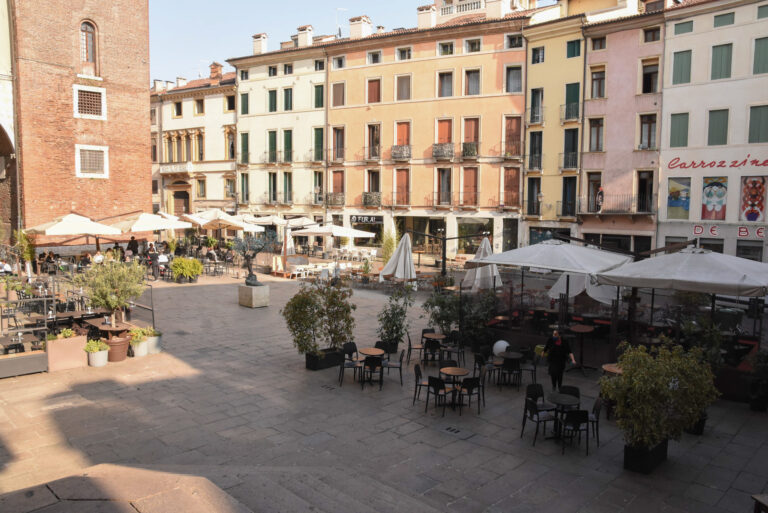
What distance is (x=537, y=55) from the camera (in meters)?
31.6

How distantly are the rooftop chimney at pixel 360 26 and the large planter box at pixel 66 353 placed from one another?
104ft

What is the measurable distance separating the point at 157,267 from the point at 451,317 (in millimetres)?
15385

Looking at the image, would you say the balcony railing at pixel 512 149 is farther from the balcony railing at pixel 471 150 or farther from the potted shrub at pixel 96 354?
the potted shrub at pixel 96 354

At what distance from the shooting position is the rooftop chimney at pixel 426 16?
35531 millimetres

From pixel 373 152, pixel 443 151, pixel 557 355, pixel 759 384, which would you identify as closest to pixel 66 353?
pixel 557 355

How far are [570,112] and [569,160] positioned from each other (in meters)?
2.56

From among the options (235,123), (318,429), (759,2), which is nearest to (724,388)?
(318,429)

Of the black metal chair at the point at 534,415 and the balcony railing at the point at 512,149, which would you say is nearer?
the black metal chair at the point at 534,415

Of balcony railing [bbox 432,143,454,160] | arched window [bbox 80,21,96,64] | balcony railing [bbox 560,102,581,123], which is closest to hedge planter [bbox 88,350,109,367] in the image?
arched window [bbox 80,21,96,64]

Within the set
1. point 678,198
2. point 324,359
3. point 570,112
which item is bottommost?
point 324,359

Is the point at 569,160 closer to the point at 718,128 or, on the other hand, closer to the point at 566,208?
the point at 566,208

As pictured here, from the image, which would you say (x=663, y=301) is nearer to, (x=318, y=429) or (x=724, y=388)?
(x=724, y=388)

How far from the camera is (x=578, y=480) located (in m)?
7.00

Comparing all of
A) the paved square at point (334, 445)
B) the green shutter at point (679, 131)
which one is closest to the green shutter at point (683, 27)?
the green shutter at point (679, 131)
